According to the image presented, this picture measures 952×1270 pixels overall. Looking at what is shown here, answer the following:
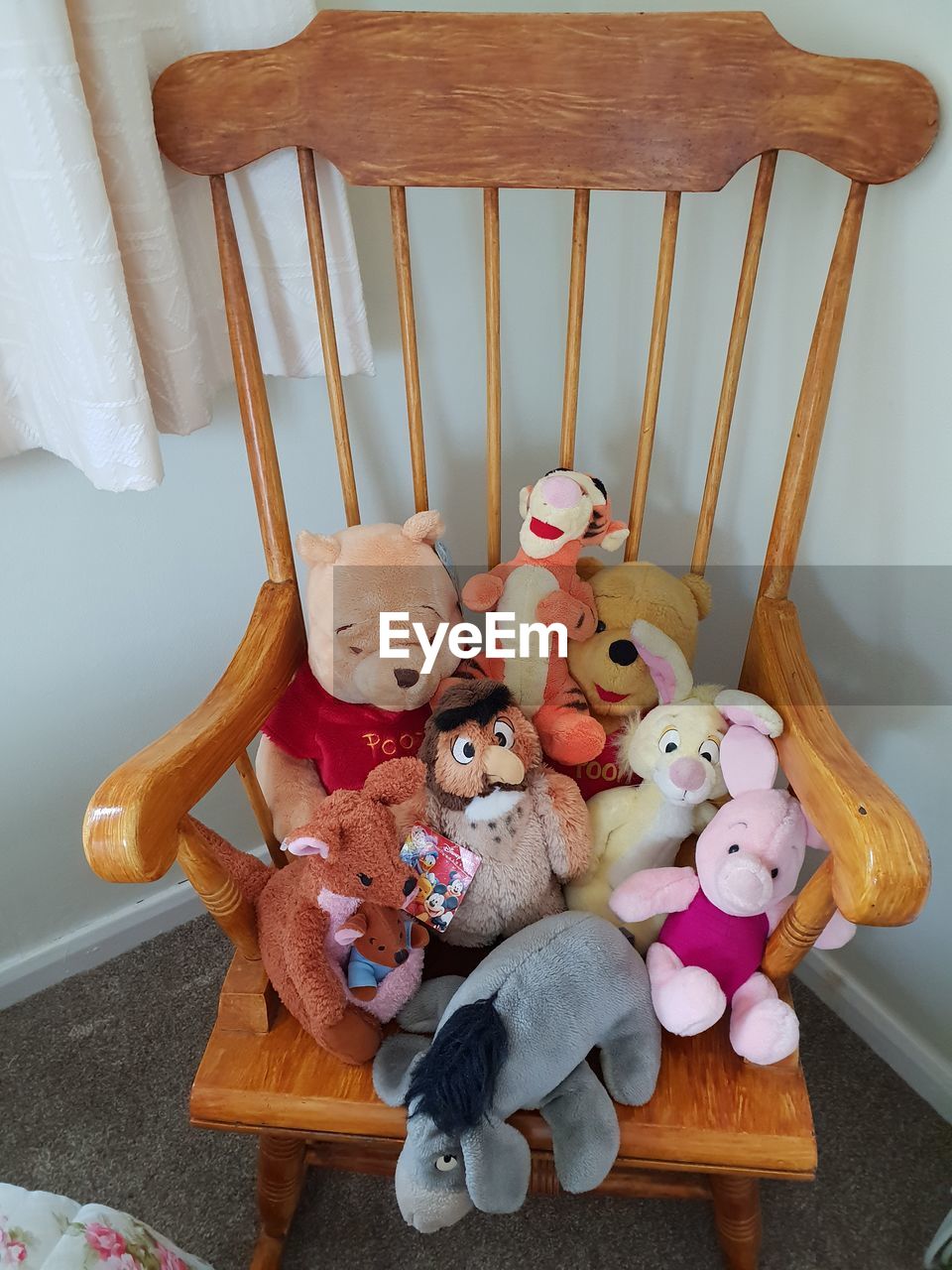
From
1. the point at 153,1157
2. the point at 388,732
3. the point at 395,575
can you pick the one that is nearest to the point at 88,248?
the point at 395,575

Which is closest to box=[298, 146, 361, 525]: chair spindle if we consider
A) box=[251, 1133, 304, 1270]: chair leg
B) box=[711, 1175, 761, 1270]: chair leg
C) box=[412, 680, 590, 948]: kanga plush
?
box=[412, 680, 590, 948]: kanga plush

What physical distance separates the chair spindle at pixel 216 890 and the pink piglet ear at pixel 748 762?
368 millimetres

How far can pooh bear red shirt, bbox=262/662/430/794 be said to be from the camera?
82 cm

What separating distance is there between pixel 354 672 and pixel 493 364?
0.29 meters

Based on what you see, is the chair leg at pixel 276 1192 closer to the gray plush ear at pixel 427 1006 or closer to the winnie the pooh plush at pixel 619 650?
the gray plush ear at pixel 427 1006

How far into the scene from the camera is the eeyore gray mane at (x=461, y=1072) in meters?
0.62

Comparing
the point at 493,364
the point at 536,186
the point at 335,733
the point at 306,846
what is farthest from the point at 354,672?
the point at 536,186

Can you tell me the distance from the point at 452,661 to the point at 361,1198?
1.89ft

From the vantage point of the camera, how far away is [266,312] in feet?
2.77

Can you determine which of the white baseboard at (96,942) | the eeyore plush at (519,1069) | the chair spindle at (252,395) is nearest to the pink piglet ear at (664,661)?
the eeyore plush at (519,1069)

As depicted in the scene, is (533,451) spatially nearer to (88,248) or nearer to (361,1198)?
(88,248)

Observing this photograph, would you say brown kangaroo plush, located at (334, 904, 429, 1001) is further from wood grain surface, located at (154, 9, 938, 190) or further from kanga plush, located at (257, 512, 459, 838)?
wood grain surface, located at (154, 9, 938, 190)

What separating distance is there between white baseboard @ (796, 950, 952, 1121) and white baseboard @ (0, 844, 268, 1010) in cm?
70

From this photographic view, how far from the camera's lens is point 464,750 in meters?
0.72
